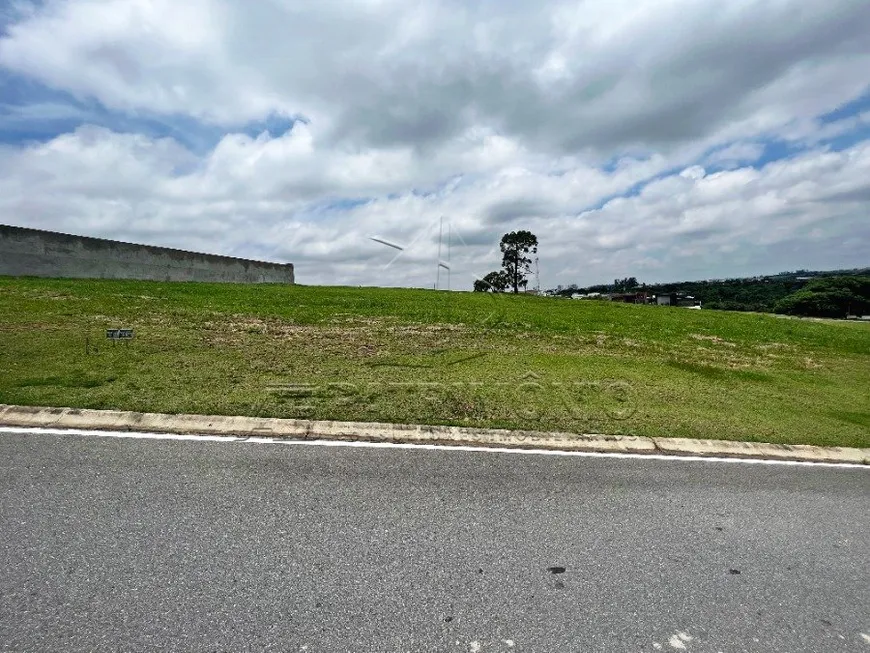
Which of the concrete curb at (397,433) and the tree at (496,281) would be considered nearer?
the concrete curb at (397,433)

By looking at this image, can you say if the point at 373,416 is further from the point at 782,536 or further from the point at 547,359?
the point at 547,359

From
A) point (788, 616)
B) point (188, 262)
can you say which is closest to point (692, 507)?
point (788, 616)

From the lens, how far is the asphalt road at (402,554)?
7.79 feet

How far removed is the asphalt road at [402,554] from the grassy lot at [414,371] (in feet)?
4.24

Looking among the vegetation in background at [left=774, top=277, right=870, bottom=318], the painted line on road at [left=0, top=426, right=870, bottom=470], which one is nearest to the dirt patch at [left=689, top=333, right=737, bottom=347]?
the painted line on road at [left=0, top=426, right=870, bottom=470]

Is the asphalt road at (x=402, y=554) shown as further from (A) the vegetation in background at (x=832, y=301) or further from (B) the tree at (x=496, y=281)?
(A) the vegetation in background at (x=832, y=301)

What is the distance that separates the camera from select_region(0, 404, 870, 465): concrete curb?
471cm

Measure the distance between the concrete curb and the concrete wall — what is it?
20601 millimetres

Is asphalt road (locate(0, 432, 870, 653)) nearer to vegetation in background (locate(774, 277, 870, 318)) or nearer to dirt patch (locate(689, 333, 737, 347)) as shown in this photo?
dirt patch (locate(689, 333, 737, 347))

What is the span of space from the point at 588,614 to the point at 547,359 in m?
7.63

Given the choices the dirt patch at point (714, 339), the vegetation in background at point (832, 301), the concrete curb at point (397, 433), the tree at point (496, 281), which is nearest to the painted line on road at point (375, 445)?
the concrete curb at point (397, 433)

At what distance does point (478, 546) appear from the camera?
312 centimetres

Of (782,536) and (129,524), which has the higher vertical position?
(129,524)

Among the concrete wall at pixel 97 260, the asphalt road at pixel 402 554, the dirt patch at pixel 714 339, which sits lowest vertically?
the asphalt road at pixel 402 554
